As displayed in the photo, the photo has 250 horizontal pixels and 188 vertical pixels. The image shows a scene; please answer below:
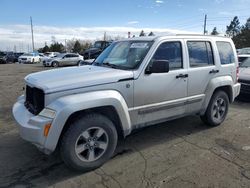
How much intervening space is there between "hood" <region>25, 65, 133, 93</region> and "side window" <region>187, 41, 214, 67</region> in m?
1.52

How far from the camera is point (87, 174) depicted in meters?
3.77

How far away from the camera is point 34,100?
154 inches

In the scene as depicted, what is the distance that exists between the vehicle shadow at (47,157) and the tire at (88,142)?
0.24 meters

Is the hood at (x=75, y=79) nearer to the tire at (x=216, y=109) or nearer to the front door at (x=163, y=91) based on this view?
the front door at (x=163, y=91)

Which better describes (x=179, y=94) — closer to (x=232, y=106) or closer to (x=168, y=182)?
(x=168, y=182)

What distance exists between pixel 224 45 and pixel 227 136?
6.57 feet

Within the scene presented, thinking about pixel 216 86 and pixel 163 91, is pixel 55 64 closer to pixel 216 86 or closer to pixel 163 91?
pixel 216 86

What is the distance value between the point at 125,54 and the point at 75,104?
64.5 inches

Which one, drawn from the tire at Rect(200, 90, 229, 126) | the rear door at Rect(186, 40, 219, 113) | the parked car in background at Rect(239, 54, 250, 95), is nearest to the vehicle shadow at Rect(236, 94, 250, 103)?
the parked car in background at Rect(239, 54, 250, 95)

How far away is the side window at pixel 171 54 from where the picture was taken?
4.53 metres

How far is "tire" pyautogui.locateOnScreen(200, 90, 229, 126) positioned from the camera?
18.1ft

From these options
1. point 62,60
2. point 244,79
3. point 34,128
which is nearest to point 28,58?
point 62,60

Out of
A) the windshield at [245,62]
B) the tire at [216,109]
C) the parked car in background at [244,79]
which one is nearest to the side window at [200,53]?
the tire at [216,109]

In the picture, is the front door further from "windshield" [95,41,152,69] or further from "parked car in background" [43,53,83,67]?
"parked car in background" [43,53,83,67]
